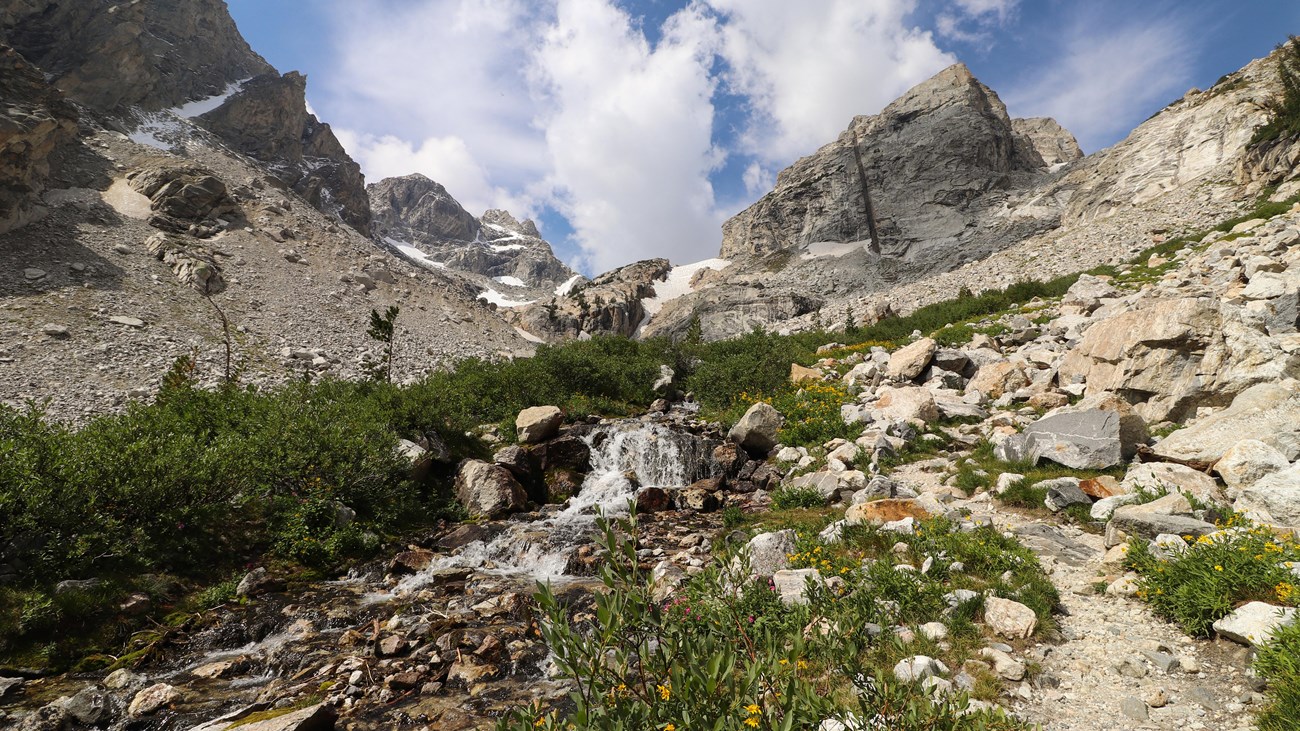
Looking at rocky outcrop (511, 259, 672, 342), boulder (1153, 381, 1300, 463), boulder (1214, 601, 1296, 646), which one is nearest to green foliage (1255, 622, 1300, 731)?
boulder (1214, 601, 1296, 646)

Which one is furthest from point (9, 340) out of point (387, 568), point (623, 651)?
point (623, 651)

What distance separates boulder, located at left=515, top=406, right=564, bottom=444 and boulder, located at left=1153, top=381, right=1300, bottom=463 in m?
16.0

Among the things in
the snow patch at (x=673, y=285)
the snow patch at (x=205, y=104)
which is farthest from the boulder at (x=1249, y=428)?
the snow patch at (x=205, y=104)

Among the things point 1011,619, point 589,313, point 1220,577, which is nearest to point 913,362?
point 1220,577

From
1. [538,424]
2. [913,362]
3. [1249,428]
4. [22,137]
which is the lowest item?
[1249,428]

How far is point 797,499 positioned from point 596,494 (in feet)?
22.9

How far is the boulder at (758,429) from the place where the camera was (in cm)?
1730

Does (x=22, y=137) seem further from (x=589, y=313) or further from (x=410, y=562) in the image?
(x=589, y=313)

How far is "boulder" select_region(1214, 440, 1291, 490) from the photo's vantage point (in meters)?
6.91

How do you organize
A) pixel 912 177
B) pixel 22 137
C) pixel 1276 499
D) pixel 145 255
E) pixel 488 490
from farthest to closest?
pixel 912 177 → pixel 145 255 → pixel 22 137 → pixel 488 490 → pixel 1276 499

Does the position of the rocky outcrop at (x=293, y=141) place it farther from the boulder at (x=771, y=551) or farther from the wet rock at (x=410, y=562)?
the boulder at (x=771, y=551)

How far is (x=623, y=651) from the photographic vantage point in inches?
105

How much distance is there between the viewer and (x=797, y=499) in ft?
39.0

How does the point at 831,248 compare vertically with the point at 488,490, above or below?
above
